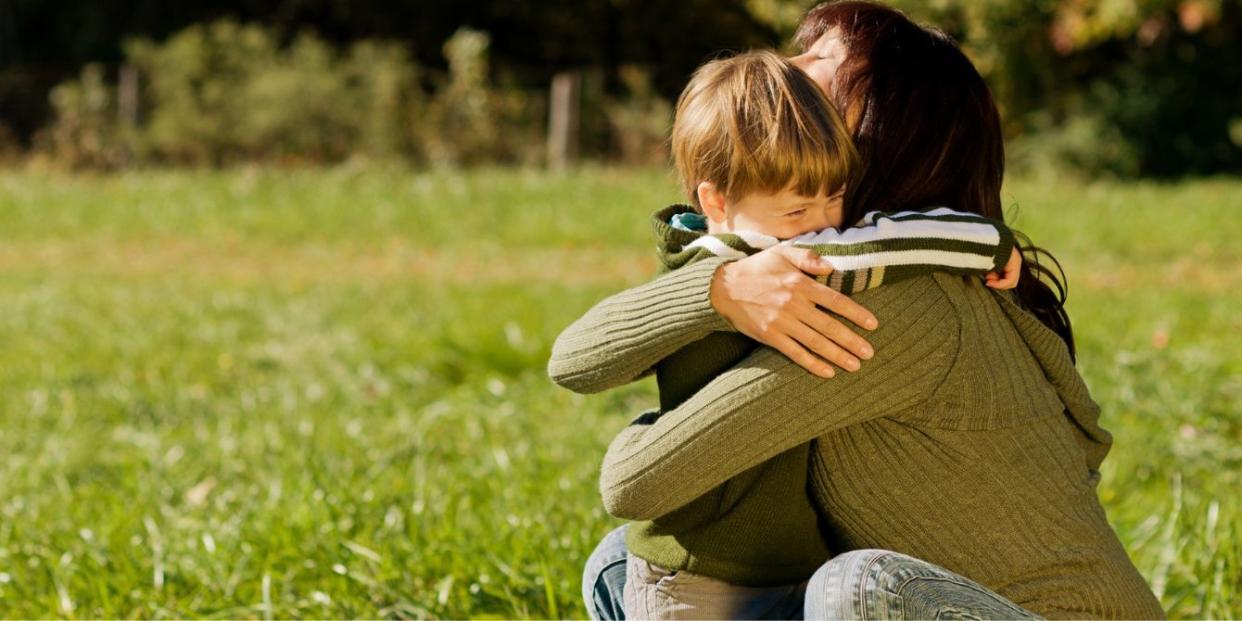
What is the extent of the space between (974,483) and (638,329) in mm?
541

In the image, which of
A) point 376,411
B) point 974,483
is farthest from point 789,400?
point 376,411

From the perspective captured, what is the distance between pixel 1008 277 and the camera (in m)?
2.04

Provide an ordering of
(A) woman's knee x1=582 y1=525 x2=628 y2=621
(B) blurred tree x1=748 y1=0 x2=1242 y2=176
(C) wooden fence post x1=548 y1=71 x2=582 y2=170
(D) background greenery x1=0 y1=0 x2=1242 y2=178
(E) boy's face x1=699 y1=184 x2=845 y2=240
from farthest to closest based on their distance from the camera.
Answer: (B) blurred tree x1=748 y1=0 x2=1242 y2=176 → (D) background greenery x1=0 y1=0 x2=1242 y2=178 → (C) wooden fence post x1=548 y1=71 x2=582 y2=170 → (A) woman's knee x1=582 y1=525 x2=628 y2=621 → (E) boy's face x1=699 y1=184 x2=845 y2=240

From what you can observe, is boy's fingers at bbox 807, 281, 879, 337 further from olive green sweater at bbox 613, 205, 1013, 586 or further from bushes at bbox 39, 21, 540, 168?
bushes at bbox 39, 21, 540, 168

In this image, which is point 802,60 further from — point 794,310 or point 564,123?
point 564,123

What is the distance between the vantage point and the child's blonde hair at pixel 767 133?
193 cm

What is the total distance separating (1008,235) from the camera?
1960 millimetres

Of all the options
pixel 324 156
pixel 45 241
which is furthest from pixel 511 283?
pixel 324 156

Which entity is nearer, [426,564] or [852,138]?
[852,138]

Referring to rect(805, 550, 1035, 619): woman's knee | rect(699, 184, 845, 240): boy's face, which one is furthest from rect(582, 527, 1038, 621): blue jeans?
rect(699, 184, 845, 240): boy's face

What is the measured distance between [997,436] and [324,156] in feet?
48.6

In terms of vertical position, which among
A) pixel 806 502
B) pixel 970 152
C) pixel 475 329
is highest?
pixel 970 152

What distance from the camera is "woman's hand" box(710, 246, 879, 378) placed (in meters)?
1.89

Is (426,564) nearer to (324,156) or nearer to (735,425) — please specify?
(735,425)
